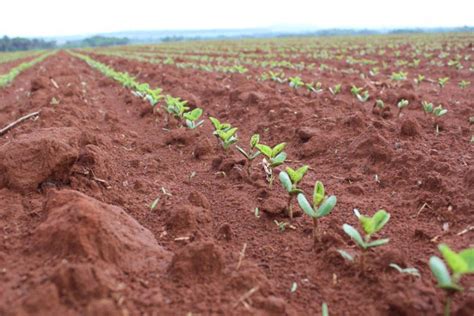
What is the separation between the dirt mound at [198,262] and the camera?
6.06 ft

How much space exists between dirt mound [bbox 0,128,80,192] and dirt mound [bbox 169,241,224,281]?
4.24 ft

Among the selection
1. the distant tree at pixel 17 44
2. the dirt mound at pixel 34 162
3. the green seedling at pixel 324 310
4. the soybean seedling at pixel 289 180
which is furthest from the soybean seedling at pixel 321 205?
the distant tree at pixel 17 44

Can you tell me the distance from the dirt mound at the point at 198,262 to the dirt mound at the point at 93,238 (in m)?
0.12

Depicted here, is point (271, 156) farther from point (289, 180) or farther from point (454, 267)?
point (454, 267)

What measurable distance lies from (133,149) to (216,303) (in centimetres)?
261

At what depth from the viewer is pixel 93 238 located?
6.07 feet

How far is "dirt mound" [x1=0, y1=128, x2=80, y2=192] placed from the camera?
8.63ft

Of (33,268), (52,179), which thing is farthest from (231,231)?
(52,179)

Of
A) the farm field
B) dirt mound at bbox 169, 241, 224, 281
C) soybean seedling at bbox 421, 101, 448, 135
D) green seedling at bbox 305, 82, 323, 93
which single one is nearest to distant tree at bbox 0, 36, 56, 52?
green seedling at bbox 305, 82, 323, 93

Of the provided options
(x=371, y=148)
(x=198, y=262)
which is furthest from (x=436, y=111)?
(x=198, y=262)

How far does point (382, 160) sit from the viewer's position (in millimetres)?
3418

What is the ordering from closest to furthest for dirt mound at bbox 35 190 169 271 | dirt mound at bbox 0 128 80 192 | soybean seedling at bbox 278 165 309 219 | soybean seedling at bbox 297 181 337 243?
dirt mound at bbox 35 190 169 271
soybean seedling at bbox 297 181 337 243
soybean seedling at bbox 278 165 309 219
dirt mound at bbox 0 128 80 192

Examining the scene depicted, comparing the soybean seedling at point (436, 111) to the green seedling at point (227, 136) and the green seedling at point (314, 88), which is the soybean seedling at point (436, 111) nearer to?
the green seedling at point (314, 88)

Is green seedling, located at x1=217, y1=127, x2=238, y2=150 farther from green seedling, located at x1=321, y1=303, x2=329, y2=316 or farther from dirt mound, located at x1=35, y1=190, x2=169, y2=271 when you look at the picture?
green seedling, located at x1=321, y1=303, x2=329, y2=316
